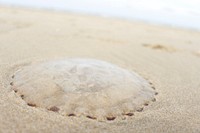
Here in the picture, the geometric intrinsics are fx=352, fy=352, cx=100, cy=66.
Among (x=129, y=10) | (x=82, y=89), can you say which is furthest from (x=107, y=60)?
(x=129, y=10)

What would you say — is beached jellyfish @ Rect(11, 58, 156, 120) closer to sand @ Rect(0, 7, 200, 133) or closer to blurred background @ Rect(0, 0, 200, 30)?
sand @ Rect(0, 7, 200, 133)

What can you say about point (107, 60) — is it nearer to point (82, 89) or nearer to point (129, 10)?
point (82, 89)

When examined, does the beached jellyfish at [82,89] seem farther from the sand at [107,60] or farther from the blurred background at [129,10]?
the blurred background at [129,10]

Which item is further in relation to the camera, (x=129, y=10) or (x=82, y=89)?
(x=129, y=10)

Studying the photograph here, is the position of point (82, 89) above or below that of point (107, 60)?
above

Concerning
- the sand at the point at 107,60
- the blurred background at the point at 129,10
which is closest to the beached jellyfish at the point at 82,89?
the sand at the point at 107,60

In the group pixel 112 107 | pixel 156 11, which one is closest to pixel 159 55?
pixel 112 107
